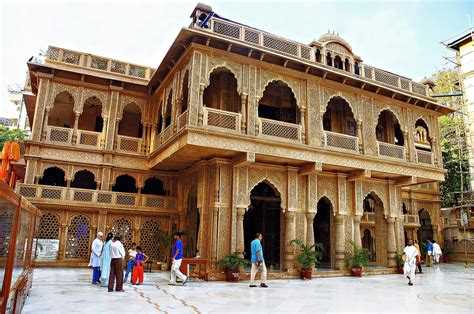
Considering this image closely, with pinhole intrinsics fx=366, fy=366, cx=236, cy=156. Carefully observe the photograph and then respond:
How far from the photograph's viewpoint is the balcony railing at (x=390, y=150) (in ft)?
47.1

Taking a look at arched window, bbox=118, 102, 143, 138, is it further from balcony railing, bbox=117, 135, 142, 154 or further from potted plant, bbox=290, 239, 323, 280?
potted plant, bbox=290, 239, 323, 280

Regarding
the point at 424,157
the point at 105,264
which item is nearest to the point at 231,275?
the point at 105,264

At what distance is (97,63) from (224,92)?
6.01 meters

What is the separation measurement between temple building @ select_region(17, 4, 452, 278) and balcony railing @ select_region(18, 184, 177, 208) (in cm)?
4

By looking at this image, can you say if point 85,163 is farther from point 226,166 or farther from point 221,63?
point 221,63

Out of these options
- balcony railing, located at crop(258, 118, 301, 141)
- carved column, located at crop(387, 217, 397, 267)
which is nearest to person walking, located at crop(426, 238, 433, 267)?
carved column, located at crop(387, 217, 397, 267)

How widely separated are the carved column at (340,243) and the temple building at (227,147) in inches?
1.5

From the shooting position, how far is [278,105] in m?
15.2

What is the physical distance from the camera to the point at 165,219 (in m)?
15.1

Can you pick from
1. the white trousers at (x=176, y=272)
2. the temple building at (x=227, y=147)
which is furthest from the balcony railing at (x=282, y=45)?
the white trousers at (x=176, y=272)

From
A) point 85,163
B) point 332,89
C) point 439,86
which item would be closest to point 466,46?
point 439,86

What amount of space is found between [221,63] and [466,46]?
68.5 feet

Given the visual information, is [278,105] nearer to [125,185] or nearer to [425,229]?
[125,185]

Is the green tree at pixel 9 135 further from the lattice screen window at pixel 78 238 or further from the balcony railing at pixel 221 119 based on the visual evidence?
the balcony railing at pixel 221 119
